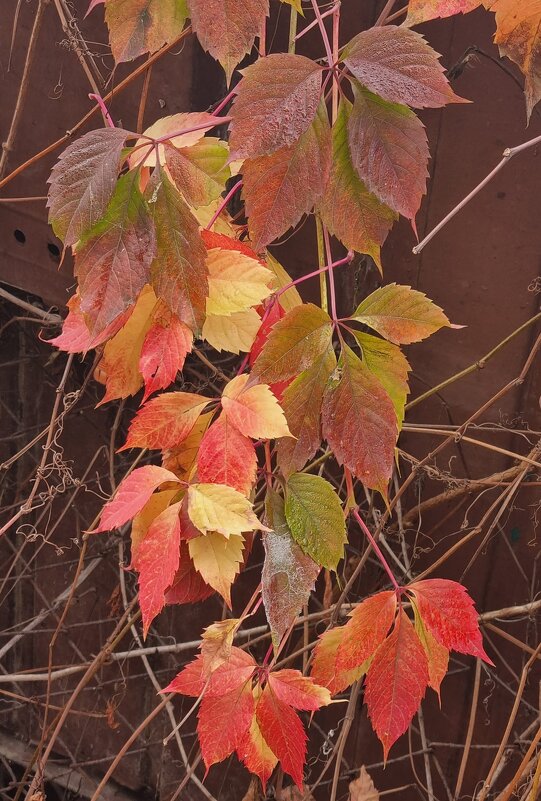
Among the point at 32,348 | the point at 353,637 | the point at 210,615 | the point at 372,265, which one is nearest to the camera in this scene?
the point at 353,637

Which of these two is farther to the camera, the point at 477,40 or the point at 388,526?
the point at 388,526

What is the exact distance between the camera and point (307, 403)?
26.4 inches

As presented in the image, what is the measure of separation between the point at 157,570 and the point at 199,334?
0.22 m

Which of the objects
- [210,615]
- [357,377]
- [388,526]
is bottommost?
[210,615]

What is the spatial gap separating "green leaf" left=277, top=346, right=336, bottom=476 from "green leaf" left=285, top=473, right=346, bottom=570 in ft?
0.16

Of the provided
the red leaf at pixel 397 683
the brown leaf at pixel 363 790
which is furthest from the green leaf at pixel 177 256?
the brown leaf at pixel 363 790

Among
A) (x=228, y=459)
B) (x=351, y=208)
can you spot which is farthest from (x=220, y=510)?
(x=351, y=208)

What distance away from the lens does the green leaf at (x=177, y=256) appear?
0.66m

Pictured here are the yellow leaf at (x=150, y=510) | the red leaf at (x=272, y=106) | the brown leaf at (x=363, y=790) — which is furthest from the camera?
the brown leaf at (x=363, y=790)

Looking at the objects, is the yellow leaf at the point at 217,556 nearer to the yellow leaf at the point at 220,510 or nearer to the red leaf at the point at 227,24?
the yellow leaf at the point at 220,510

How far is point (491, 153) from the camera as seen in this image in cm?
109

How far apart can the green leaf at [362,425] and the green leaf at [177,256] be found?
140mm

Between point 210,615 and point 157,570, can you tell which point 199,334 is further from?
A: point 210,615

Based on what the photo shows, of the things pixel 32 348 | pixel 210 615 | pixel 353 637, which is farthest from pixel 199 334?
pixel 32 348
